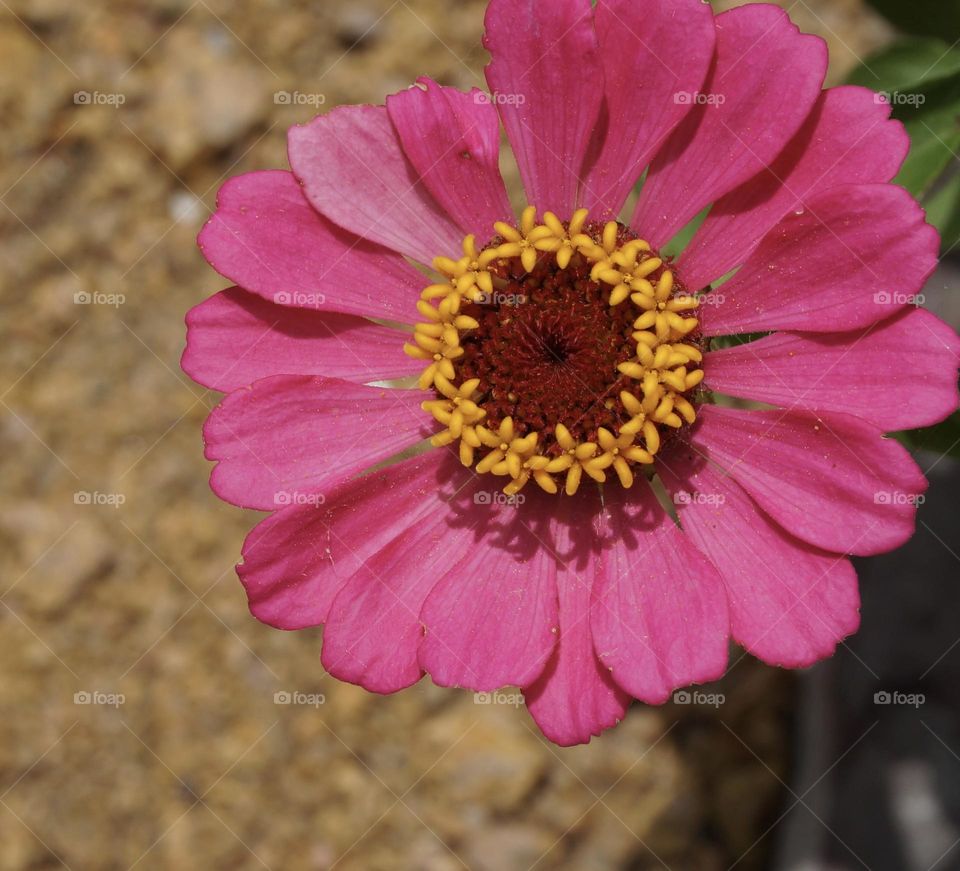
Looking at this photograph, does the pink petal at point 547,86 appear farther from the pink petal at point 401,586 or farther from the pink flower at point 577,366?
the pink petal at point 401,586

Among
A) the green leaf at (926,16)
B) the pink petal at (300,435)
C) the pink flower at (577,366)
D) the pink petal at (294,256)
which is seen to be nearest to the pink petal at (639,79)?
the pink flower at (577,366)

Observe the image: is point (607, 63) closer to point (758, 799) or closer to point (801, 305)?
point (801, 305)

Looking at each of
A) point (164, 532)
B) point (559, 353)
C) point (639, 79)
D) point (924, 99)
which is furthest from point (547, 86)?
point (164, 532)

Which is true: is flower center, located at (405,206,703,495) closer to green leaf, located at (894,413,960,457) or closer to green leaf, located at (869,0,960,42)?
green leaf, located at (894,413,960,457)

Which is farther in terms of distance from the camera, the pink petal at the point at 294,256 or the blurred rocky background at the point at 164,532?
the blurred rocky background at the point at 164,532

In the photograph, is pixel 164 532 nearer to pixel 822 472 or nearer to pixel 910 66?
pixel 822 472

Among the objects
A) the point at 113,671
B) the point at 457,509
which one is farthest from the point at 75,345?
the point at 457,509
